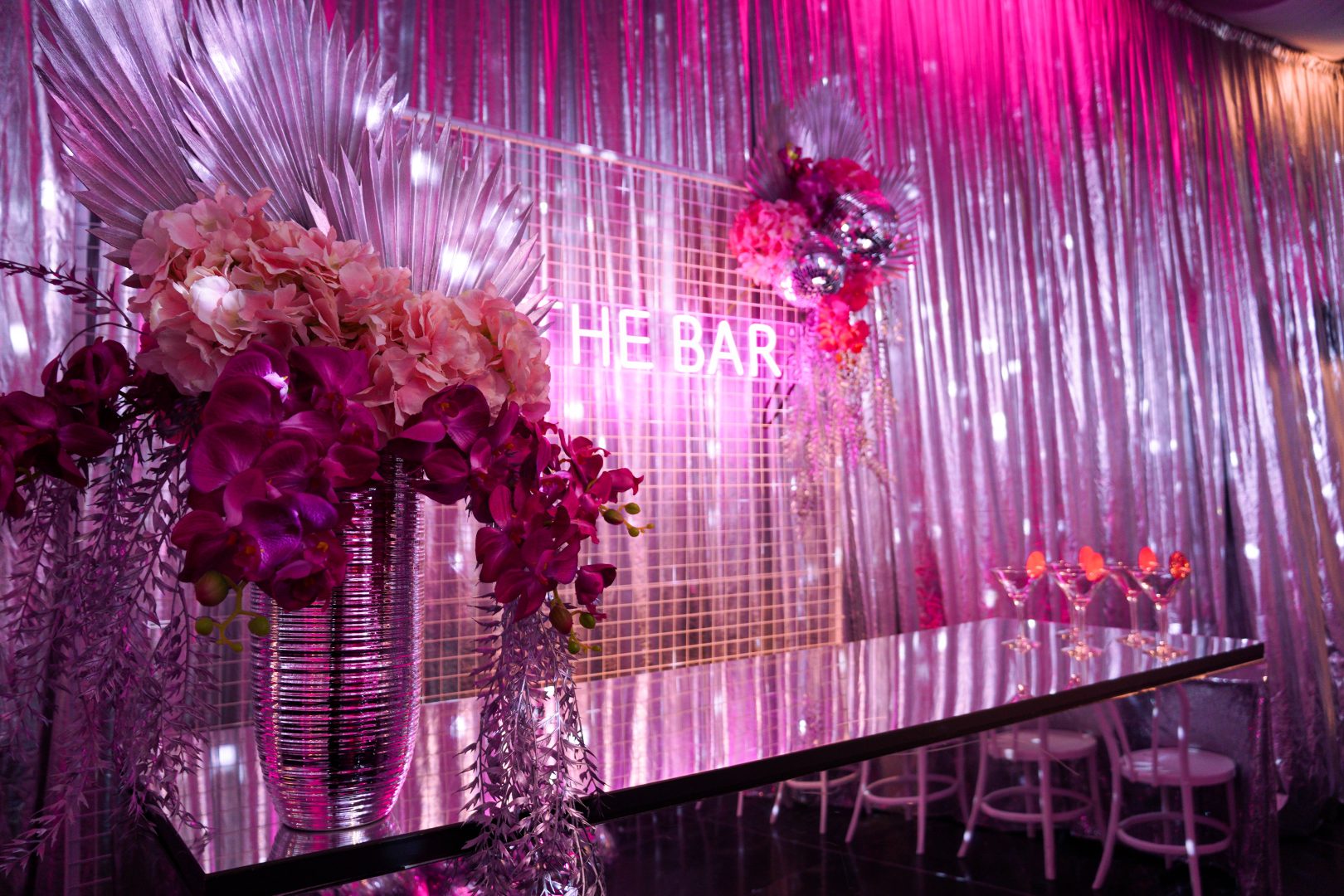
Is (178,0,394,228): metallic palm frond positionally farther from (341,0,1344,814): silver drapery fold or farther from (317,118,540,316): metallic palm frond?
(341,0,1344,814): silver drapery fold

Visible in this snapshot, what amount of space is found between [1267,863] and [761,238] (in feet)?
7.04

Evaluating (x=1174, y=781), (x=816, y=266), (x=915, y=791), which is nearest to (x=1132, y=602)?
(x=1174, y=781)

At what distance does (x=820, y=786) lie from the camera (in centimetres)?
152

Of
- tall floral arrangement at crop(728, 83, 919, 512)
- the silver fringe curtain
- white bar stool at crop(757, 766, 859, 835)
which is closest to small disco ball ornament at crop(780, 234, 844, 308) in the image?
tall floral arrangement at crop(728, 83, 919, 512)

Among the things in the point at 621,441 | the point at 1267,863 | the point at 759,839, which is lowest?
the point at 1267,863

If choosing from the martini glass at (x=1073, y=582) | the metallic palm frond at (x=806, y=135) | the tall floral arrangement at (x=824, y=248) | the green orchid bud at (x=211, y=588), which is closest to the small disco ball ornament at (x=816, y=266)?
the tall floral arrangement at (x=824, y=248)

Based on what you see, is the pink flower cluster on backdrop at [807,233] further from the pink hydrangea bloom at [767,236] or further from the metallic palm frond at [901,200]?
the metallic palm frond at [901,200]

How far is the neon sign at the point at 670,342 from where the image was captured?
2.87 m

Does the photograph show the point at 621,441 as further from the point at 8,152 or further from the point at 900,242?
the point at 8,152

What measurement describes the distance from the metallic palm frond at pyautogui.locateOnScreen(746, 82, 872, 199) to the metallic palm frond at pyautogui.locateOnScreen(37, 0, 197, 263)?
2365 mm

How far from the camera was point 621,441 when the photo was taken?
9.68ft

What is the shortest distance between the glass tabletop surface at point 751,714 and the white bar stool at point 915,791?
10 cm

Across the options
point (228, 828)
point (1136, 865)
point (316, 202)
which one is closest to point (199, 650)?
point (228, 828)

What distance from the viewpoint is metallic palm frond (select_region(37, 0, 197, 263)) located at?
94 cm
